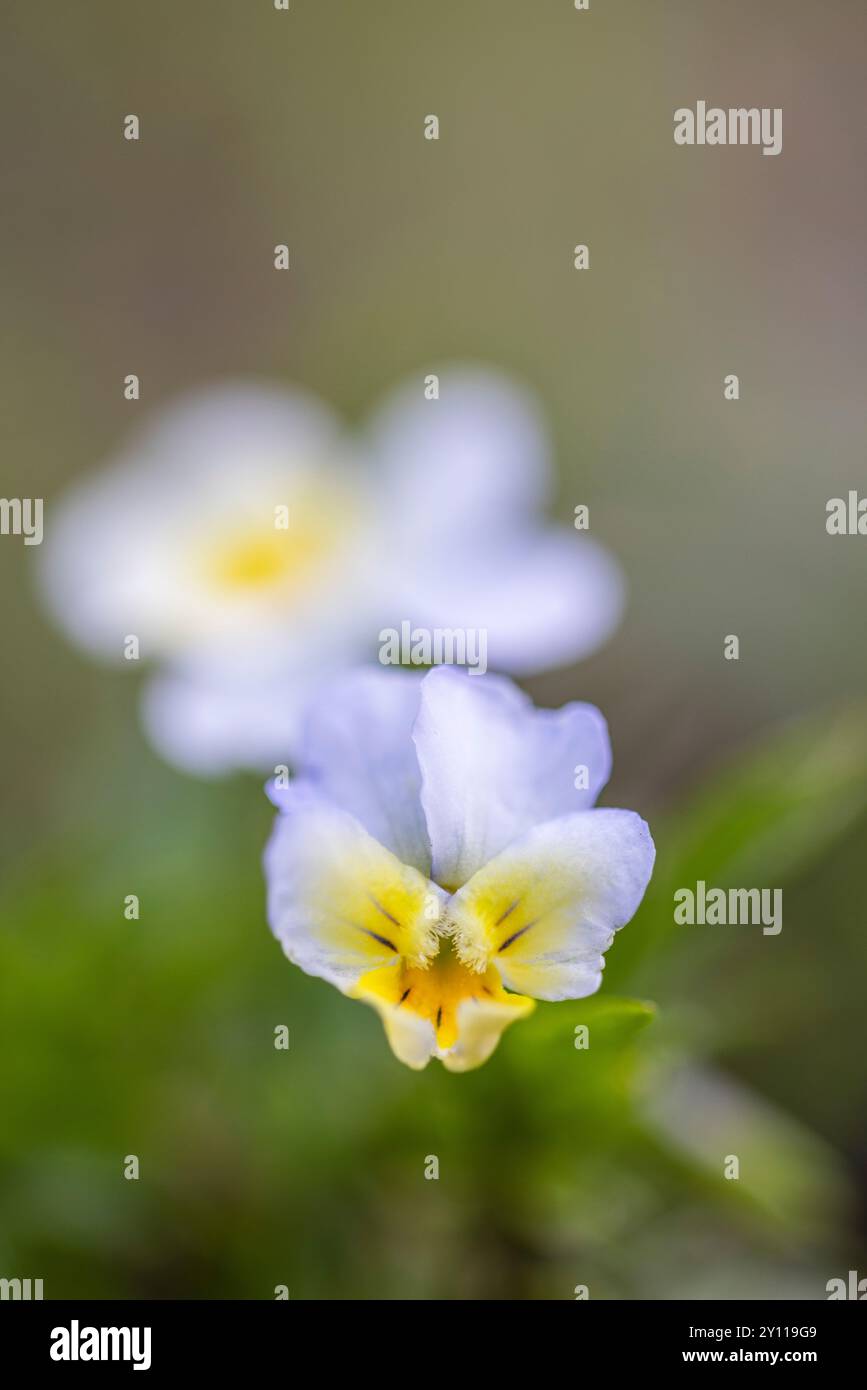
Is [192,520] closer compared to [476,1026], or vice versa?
[476,1026]

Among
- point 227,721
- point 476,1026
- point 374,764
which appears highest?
point 227,721

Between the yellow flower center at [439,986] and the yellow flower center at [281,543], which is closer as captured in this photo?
the yellow flower center at [439,986]

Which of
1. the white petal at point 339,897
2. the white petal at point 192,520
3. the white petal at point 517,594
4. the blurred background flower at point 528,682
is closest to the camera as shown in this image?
the white petal at point 339,897

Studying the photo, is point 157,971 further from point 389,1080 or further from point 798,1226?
point 798,1226

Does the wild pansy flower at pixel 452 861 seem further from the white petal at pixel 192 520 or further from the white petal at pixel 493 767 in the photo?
the white petal at pixel 192 520

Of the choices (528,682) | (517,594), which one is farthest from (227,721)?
(528,682)

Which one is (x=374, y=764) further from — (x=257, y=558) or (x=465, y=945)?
(x=257, y=558)

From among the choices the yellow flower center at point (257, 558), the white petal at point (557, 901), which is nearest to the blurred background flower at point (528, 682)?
the white petal at point (557, 901)
